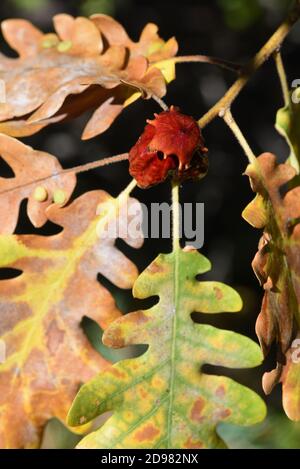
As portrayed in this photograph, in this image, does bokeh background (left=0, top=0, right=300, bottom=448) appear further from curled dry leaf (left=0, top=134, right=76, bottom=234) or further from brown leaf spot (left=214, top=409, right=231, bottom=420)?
brown leaf spot (left=214, top=409, right=231, bottom=420)

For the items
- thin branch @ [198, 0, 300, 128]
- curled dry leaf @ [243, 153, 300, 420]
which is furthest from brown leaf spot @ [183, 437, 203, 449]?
thin branch @ [198, 0, 300, 128]

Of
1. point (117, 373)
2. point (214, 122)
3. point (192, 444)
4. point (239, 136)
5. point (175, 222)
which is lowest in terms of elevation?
point (192, 444)

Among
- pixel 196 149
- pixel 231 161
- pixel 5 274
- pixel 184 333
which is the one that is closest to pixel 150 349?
pixel 184 333

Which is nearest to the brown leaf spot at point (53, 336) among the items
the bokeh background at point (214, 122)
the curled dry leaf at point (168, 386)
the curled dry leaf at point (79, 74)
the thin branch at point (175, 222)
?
the curled dry leaf at point (168, 386)

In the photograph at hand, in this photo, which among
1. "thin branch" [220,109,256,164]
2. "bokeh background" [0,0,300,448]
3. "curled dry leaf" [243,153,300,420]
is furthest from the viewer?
"bokeh background" [0,0,300,448]

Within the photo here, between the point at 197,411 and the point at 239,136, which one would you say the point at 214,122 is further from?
the point at 197,411

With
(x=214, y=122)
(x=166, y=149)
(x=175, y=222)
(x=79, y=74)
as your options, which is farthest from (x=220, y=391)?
(x=214, y=122)

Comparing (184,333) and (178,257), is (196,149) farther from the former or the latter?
(184,333)
